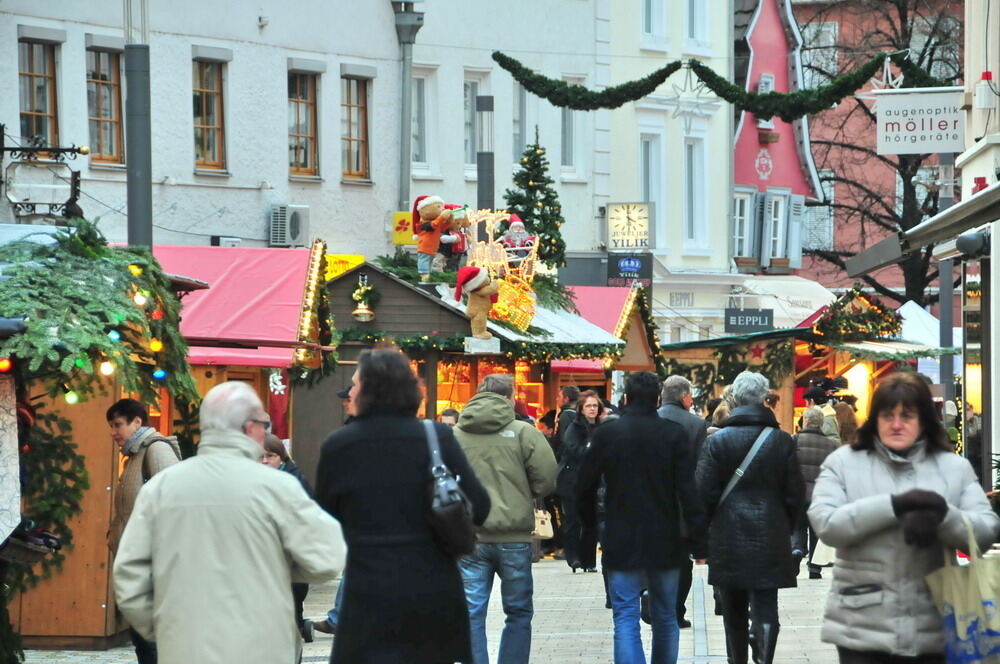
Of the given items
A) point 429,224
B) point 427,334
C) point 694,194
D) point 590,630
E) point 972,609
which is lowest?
point 590,630

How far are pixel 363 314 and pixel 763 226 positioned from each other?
69.9 feet

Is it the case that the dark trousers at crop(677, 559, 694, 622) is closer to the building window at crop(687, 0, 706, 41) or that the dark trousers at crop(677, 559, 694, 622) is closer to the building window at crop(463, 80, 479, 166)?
the building window at crop(463, 80, 479, 166)

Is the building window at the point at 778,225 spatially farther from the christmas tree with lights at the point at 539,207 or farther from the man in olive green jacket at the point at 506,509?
the man in olive green jacket at the point at 506,509

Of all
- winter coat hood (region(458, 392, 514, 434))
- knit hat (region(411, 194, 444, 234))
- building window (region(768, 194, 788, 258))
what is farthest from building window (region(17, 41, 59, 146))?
building window (region(768, 194, 788, 258))

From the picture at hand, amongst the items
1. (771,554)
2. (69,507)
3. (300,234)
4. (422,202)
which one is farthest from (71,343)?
(300,234)

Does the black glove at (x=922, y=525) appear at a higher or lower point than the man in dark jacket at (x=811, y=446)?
higher

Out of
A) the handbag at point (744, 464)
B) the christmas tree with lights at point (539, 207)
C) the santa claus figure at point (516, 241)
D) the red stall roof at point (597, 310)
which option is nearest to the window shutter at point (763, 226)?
the red stall roof at point (597, 310)

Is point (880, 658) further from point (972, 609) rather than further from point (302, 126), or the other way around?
point (302, 126)

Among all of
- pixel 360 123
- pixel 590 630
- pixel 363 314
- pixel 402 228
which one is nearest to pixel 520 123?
pixel 360 123

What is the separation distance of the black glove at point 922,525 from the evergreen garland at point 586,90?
19970 mm

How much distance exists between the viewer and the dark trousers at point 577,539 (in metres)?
12.2

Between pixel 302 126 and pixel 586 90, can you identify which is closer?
pixel 586 90

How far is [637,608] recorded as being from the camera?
37.7 feet

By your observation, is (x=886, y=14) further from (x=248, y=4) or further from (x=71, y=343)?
(x=71, y=343)
